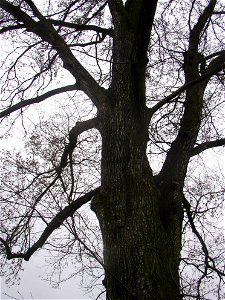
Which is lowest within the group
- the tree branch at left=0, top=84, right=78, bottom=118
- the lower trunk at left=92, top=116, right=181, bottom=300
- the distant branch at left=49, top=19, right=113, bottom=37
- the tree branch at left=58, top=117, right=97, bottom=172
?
the lower trunk at left=92, top=116, right=181, bottom=300

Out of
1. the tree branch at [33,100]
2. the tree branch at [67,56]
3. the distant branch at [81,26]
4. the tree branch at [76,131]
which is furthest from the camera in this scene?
the distant branch at [81,26]

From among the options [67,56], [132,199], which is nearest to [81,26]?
[67,56]

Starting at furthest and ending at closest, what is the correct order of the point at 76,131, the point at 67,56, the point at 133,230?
1. the point at 76,131
2. the point at 67,56
3. the point at 133,230

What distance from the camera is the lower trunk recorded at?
2355 mm

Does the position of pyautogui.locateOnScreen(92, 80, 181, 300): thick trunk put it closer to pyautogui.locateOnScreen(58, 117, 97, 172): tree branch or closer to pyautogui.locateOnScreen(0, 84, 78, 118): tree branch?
pyautogui.locateOnScreen(58, 117, 97, 172): tree branch

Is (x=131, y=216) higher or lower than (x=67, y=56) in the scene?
lower

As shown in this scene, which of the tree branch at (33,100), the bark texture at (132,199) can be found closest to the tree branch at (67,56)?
the bark texture at (132,199)

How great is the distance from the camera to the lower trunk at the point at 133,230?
2355 millimetres

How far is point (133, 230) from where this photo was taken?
99.7 inches

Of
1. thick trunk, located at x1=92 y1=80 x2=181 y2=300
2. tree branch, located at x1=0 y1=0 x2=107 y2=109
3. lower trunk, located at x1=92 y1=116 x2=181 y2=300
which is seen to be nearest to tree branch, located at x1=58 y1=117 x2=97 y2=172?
tree branch, located at x1=0 y1=0 x2=107 y2=109

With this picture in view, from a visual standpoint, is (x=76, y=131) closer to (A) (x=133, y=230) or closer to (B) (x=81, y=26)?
(A) (x=133, y=230)

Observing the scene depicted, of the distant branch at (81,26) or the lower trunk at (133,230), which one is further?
Answer: the distant branch at (81,26)

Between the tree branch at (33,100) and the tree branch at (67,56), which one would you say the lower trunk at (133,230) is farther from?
the tree branch at (33,100)

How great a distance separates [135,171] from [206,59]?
6.69ft
